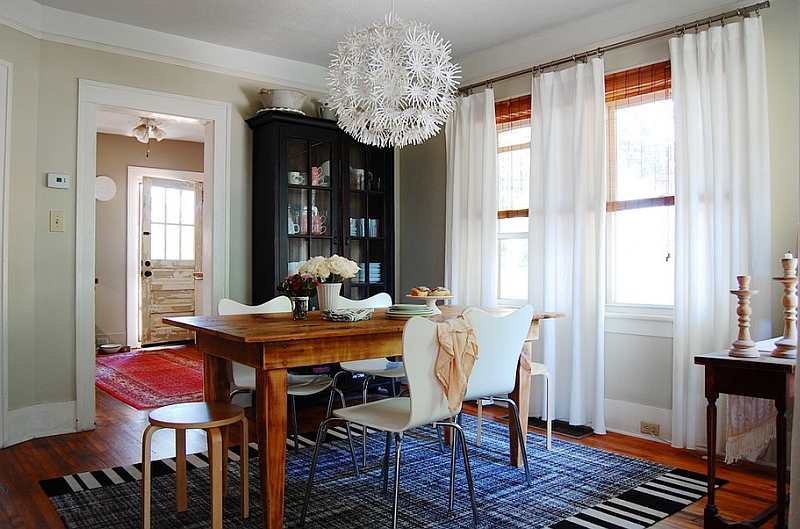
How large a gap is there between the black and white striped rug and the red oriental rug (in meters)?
1.65

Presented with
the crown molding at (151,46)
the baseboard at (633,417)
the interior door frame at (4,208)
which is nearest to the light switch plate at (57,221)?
the interior door frame at (4,208)

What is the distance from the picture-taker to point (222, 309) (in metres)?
3.13

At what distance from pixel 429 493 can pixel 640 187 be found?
227cm

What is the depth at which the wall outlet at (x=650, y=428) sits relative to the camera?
3.52m

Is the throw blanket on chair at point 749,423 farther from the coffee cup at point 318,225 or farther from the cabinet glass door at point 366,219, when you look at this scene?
the coffee cup at point 318,225

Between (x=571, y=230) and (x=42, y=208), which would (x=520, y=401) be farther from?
(x=42, y=208)

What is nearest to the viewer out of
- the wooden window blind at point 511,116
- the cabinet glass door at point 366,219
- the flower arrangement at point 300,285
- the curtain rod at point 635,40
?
the flower arrangement at point 300,285

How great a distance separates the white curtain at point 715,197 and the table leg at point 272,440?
7.57 ft

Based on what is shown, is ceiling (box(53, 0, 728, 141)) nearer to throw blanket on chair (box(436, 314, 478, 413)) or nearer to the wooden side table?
the wooden side table

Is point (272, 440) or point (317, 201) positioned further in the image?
point (317, 201)

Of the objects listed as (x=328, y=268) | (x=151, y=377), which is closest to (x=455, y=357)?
(x=328, y=268)

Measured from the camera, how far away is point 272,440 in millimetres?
2090

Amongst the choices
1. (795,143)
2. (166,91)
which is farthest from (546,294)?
(166,91)

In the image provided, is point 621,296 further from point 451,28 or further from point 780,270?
point 451,28
